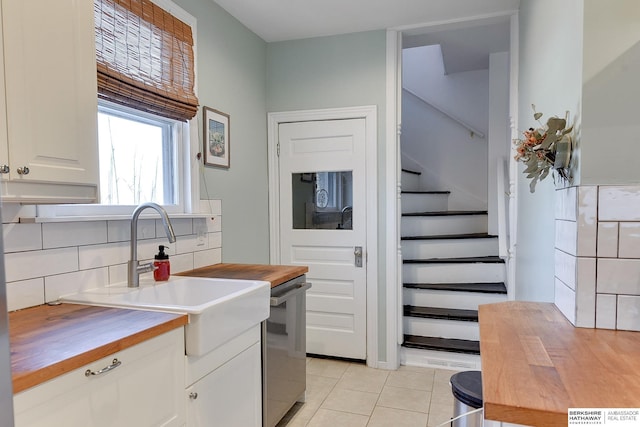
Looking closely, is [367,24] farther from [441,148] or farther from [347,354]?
[347,354]

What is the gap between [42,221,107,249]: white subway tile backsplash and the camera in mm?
1526

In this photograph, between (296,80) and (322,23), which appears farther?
(296,80)

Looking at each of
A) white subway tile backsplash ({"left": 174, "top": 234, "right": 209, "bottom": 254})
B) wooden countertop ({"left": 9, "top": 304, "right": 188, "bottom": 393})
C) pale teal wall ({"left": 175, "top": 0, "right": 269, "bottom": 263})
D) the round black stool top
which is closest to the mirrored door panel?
pale teal wall ({"left": 175, "top": 0, "right": 269, "bottom": 263})

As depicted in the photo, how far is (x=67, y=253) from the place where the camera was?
1.60 meters

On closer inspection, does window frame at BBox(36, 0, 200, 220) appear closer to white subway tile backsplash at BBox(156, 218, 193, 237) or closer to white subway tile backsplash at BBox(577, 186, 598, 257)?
white subway tile backsplash at BBox(156, 218, 193, 237)

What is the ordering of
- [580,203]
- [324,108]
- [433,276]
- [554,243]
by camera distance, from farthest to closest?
[433,276]
[324,108]
[554,243]
[580,203]

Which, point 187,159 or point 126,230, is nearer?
point 126,230

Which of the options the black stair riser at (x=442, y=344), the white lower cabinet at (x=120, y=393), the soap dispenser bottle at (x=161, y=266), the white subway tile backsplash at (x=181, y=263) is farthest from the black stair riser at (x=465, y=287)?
the white lower cabinet at (x=120, y=393)

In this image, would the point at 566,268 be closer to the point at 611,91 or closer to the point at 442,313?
the point at 611,91

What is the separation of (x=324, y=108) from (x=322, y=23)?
24.2 inches

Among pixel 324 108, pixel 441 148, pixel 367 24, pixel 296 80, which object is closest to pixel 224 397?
pixel 324 108

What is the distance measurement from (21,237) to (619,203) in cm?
205

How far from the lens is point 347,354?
10.4ft

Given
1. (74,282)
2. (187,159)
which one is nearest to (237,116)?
(187,159)
